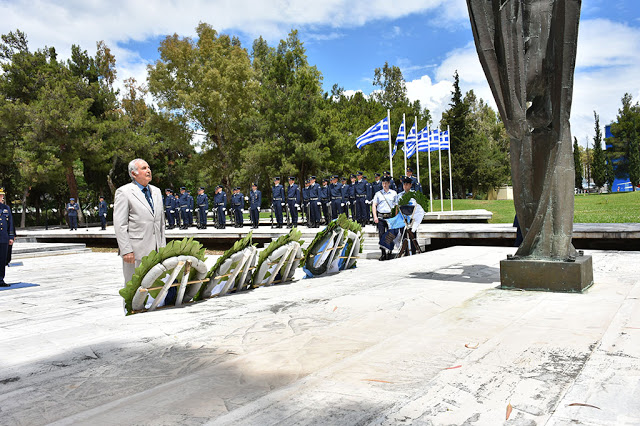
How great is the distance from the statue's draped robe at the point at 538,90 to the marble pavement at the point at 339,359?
928mm

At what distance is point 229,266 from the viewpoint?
20.5 feet

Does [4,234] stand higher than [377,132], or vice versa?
[377,132]

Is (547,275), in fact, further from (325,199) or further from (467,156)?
(467,156)

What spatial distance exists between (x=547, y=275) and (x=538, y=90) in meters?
2.22

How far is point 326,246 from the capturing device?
25.5ft

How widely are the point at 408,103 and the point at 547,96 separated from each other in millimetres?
47750

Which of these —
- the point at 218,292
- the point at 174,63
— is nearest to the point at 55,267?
the point at 218,292

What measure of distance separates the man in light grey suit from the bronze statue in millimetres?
4232

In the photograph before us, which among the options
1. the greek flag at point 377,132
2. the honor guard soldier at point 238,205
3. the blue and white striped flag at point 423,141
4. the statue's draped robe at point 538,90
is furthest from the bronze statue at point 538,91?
the blue and white striped flag at point 423,141

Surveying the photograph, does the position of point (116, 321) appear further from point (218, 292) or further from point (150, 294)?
point (218, 292)

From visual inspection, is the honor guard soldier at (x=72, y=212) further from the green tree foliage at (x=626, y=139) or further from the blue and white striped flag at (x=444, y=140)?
the green tree foliage at (x=626, y=139)

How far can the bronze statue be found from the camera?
5.52 m

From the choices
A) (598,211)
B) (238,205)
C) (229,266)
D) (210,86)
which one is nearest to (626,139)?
(598,211)

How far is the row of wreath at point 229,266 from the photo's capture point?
5.18 metres
